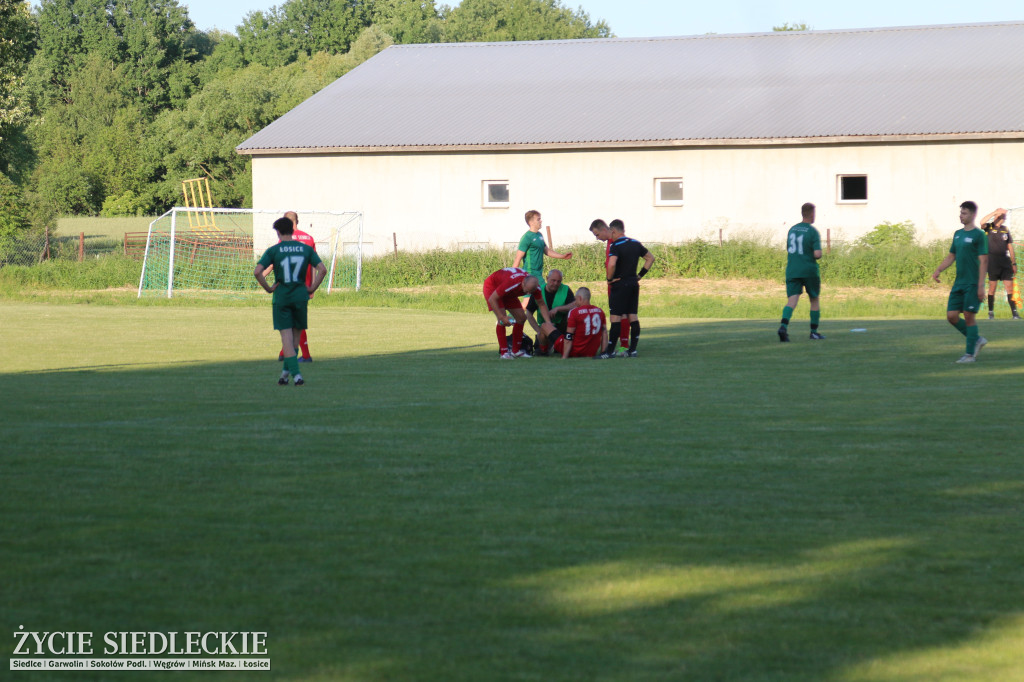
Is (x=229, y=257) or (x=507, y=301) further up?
(x=229, y=257)

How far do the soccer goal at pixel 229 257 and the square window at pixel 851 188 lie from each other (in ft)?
47.0

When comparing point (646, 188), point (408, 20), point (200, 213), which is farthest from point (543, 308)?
point (408, 20)

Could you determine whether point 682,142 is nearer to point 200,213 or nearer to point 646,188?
point 646,188

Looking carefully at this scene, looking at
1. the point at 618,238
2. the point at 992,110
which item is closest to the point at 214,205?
the point at 992,110

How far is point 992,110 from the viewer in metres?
36.4

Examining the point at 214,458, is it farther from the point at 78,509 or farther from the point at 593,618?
the point at 593,618

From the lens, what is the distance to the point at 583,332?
1645cm

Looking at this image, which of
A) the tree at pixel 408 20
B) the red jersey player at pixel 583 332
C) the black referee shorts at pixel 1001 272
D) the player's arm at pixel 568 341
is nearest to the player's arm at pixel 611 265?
the red jersey player at pixel 583 332

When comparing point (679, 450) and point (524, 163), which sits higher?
point (524, 163)

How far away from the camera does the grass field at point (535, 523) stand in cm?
473

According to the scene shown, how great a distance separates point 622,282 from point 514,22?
299ft

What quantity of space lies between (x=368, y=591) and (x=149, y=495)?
2401 mm

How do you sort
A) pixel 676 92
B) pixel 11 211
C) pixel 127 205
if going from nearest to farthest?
pixel 676 92 < pixel 11 211 < pixel 127 205

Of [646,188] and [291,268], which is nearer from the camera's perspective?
[291,268]
